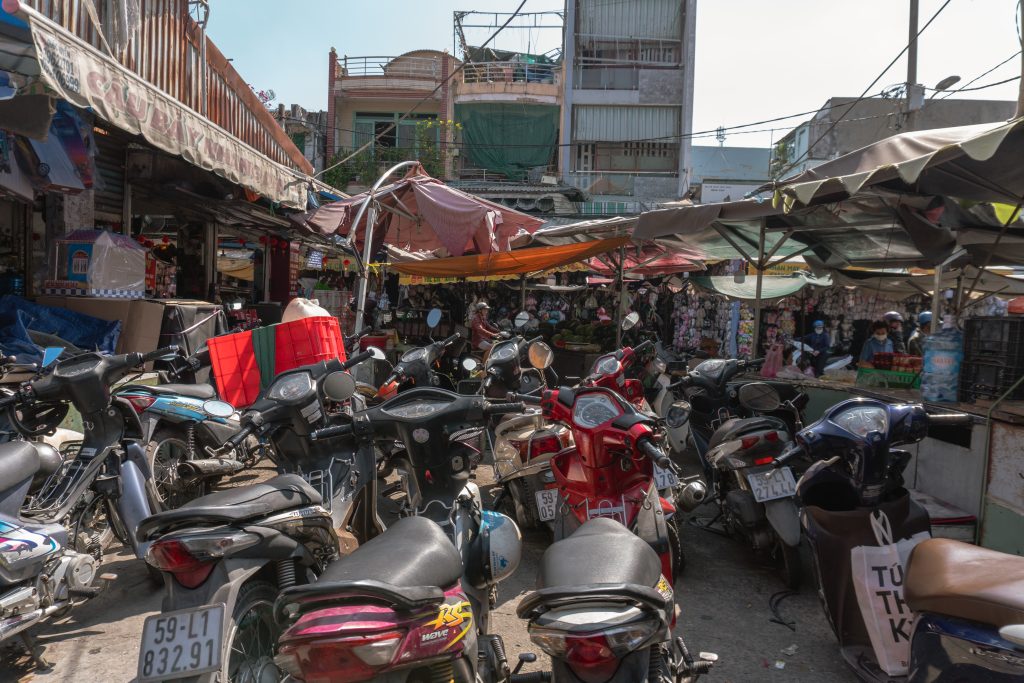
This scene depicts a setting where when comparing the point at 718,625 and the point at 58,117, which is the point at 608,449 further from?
the point at 58,117

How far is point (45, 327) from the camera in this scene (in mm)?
6422

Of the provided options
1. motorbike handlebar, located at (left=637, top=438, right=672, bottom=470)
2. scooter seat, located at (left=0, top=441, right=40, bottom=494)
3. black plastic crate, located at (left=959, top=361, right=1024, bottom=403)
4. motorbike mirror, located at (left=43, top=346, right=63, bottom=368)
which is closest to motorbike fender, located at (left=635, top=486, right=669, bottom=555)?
motorbike handlebar, located at (left=637, top=438, right=672, bottom=470)

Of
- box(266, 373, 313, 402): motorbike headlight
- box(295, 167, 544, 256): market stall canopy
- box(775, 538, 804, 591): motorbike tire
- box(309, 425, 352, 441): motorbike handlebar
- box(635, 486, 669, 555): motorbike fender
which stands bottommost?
box(775, 538, 804, 591): motorbike tire

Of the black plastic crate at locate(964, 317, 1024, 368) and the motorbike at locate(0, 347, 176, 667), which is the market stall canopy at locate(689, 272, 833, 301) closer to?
the black plastic crate at locate(964, 317, 1024, 368)

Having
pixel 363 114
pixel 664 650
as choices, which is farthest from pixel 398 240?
pixel 363 114

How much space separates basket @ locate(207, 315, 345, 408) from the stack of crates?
4.78 m

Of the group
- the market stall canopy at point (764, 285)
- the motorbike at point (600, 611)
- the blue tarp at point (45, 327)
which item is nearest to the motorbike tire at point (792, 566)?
the motorbike at point (600, 611)

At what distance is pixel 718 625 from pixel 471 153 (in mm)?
22512

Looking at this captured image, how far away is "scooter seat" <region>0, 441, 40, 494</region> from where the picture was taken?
323cm

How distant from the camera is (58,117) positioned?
6.28 meters

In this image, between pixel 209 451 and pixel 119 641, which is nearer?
pixel 119 641

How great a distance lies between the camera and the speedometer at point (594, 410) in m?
3.33

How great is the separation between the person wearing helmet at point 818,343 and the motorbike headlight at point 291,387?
9330 mm

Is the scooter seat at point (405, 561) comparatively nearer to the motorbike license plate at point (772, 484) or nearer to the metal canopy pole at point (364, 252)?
the motorbike license plate at point (772, 484)
